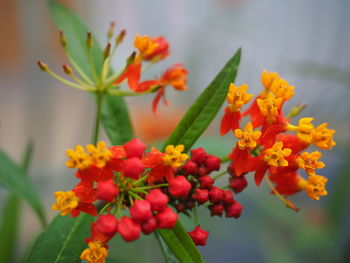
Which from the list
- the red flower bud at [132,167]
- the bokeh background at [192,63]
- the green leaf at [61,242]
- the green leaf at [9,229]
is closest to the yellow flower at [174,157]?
the red flower bud at [132,167]

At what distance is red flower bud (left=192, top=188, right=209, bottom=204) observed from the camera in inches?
54.8

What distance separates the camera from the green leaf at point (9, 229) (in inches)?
82.3

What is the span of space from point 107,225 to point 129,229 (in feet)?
0.22

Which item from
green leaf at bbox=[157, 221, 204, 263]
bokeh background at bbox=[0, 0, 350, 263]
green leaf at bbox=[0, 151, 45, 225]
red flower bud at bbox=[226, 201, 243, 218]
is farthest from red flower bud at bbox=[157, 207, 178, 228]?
bokeh background at bbox=[0, 0, 350, 263]

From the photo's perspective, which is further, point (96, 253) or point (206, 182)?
point (206, 182)

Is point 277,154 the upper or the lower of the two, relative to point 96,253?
upper

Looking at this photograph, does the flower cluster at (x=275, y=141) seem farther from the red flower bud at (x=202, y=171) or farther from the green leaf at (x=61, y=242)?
the green leaf at (x=61, y=242)

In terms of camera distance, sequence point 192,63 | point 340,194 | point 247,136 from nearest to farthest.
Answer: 1. point 247,136
2. point 340,194
3. point 192,63

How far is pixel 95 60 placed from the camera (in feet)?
6.29

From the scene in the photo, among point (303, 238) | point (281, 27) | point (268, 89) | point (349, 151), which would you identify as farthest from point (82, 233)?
point (281, 27)

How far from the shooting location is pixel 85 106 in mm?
6195

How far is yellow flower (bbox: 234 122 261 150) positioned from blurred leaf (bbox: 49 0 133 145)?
581 millimetres

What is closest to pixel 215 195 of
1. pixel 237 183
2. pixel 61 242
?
pixel 237 183

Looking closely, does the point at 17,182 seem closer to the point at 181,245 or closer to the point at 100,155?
the point at 100,155
